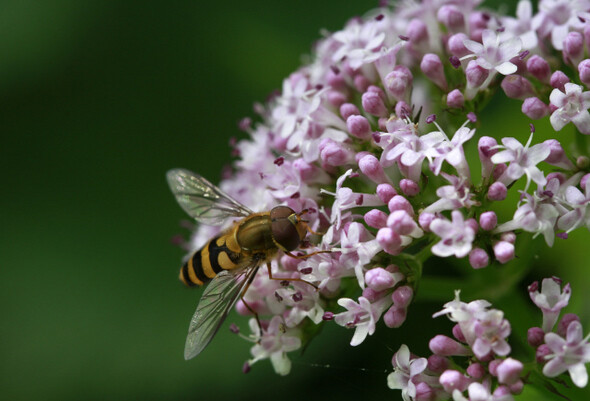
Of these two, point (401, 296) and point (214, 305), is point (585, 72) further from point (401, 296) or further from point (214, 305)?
point (214, 305)

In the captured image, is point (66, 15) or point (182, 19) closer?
point (66, 15)

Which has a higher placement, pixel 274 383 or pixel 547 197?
pixel 547 197

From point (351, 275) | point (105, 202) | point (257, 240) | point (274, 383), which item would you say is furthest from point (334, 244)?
point (105, 202)

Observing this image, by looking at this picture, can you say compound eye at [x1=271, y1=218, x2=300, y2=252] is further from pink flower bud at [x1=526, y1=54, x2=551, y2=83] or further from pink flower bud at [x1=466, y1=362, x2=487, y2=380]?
pink flower bud at [x1=526, y1=54, x2=551, y2=83]

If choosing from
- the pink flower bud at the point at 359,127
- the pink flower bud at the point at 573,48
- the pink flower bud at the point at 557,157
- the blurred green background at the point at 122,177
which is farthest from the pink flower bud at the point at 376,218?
the blurred green background at the point at 122,177

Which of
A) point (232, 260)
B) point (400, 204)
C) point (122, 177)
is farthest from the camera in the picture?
point (122, 177)

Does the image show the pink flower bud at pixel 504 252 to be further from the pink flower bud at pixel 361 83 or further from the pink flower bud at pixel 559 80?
the pink flower bud at pixel 361 83

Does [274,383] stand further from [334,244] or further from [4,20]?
[4,20]

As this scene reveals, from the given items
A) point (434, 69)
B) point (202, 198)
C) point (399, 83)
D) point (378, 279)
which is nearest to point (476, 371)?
point (378, 279)
